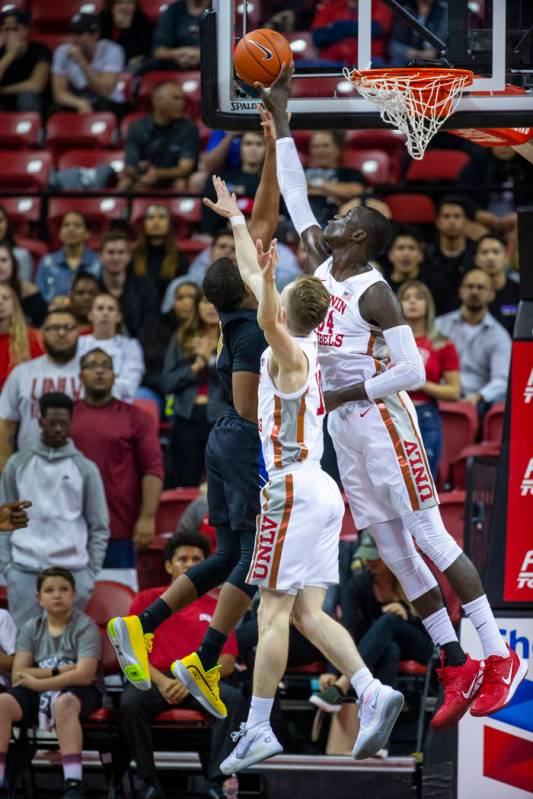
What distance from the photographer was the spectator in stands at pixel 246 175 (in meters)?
12.5

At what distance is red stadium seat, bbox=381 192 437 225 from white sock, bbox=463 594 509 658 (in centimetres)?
627

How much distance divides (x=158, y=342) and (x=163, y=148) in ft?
8.38

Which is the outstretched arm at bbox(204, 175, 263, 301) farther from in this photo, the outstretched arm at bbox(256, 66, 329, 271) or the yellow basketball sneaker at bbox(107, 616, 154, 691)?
the yellow basketball sneaker at bbox(107, 616, 154, 691)

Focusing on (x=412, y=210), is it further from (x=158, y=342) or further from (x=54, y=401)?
(x=54, y=401)

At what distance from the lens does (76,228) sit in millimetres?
12414

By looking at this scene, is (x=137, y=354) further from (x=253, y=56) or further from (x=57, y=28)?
(x=57, y=28)

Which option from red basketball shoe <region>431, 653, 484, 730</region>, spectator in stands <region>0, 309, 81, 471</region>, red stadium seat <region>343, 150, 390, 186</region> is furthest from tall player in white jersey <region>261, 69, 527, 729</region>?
red stadium seat <region>343, 150, 390, 186</region>

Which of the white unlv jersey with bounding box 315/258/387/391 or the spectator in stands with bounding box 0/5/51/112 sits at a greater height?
the spectator in stands with bounding box 0/5/51/112

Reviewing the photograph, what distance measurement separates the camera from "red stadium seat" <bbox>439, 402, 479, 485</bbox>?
10672 mm

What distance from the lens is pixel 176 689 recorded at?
893cm

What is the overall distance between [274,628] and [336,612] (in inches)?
117

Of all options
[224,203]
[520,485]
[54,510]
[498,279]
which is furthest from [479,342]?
[224,203]

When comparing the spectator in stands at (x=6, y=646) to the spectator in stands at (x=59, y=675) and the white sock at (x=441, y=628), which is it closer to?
the spectator in stands at (x=59, y=675)

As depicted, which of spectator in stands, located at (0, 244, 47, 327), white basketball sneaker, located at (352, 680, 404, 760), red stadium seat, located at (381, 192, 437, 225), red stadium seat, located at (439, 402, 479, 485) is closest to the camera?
white basketball sneaker, located at (352, 680, 404, 760)
